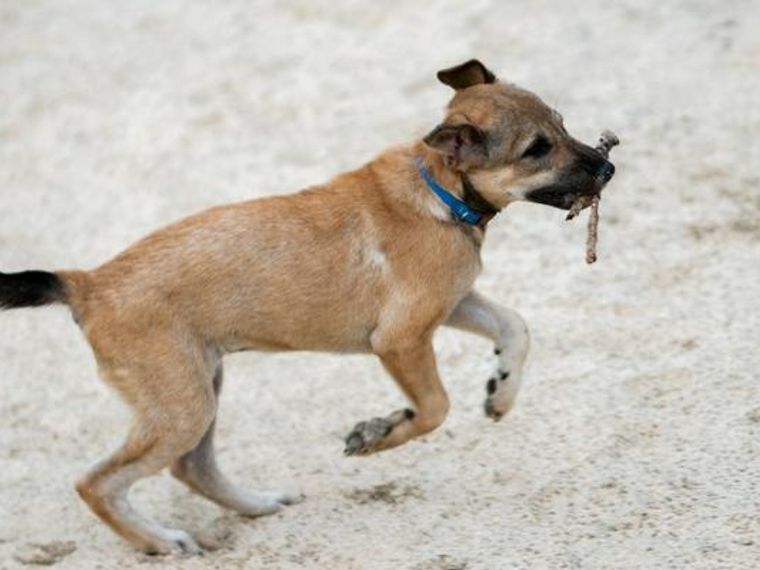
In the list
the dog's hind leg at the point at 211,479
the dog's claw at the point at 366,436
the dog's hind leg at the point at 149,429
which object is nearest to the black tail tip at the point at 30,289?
the dog's hind leg at the point at 149,429

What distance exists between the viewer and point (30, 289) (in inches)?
239

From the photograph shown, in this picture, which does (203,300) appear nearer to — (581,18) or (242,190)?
(242,190)

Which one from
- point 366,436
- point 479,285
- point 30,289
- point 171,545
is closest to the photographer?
point 30,289

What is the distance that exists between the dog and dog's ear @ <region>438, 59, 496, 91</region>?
22 mm

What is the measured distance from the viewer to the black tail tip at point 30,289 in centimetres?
602

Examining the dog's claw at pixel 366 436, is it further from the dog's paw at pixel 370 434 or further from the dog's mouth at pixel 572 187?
the dog's mouth at pixel 572 187

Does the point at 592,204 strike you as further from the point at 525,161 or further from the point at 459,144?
the point at 459,144

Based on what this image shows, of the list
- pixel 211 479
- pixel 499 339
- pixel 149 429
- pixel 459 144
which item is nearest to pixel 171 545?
pixel 211 479

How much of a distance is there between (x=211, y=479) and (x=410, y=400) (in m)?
1.04

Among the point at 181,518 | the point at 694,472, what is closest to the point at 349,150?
the point at 181,518

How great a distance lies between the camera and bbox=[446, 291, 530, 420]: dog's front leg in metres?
6.67

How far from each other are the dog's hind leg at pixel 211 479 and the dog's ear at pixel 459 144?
1477 mm

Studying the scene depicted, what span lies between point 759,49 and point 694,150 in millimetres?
1424

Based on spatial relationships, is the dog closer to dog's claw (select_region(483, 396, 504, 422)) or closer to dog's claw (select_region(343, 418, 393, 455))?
dog's claw (select_region(343, 418, 393, 455))
